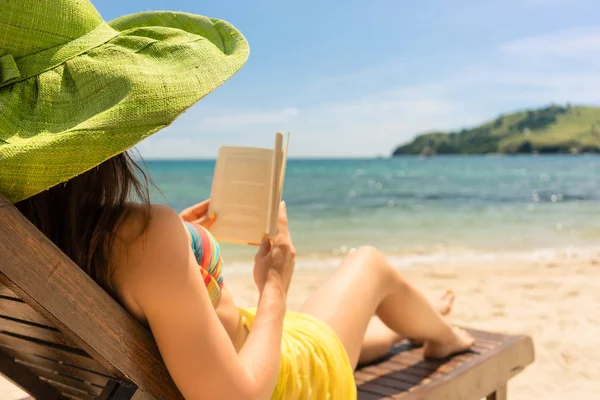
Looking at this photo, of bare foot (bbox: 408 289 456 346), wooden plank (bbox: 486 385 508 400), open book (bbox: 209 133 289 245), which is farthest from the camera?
bare foot (bbox: 408 289 456 346)

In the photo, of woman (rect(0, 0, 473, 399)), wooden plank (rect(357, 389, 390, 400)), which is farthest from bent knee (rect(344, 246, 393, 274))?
woman (rect(0, 0, 473, 399))

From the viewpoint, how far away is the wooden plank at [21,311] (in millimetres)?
1465

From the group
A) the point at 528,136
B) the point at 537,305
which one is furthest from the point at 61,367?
the point at 528,136

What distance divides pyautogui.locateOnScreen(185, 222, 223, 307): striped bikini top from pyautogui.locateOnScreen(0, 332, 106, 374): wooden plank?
36 centimetres

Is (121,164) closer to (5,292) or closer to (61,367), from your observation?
(5,292)

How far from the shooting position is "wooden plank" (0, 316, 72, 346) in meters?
1.54

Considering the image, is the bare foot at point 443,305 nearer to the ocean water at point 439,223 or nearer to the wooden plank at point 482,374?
the wooden plank at point 482,374

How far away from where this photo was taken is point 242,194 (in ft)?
6.71

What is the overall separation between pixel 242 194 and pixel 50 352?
0.73 meters

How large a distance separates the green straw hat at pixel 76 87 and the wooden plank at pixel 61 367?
0.61 meters

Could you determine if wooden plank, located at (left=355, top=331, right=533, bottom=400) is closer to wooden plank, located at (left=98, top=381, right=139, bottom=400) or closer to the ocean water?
wooden plank, located at (left=98, top=381, right=139, bottom=400)

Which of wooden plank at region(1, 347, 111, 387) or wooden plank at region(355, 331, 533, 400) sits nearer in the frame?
wooden plank at region(1, 347, 111, 387)

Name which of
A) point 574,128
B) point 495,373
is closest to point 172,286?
point 495,373

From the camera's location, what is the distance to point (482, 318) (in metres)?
5.21
